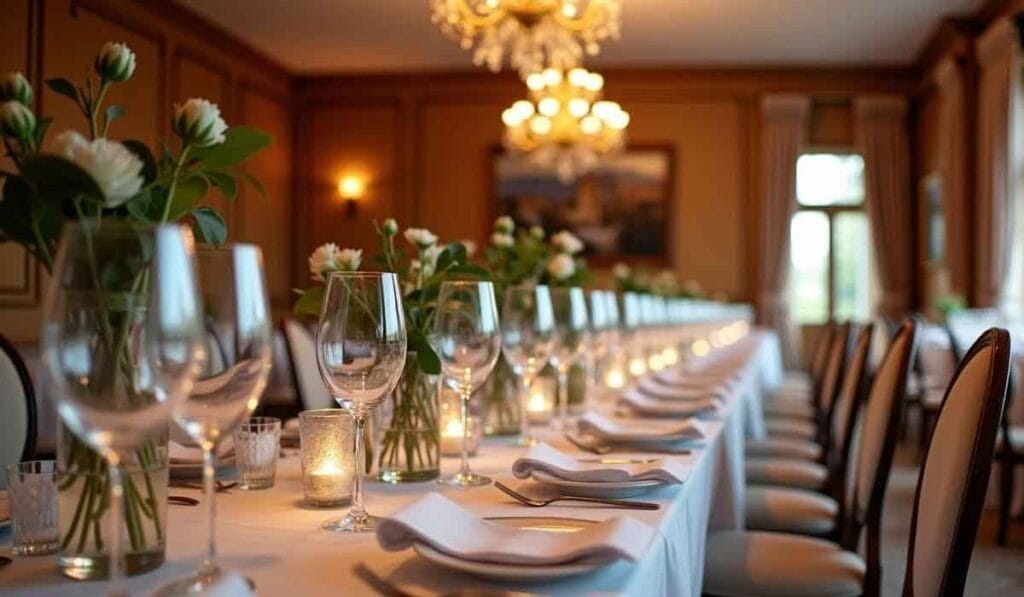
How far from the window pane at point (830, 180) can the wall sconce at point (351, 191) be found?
4.38 meters

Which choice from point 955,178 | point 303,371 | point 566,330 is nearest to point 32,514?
point 566,330

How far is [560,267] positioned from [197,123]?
166 centimetres

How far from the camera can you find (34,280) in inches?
261

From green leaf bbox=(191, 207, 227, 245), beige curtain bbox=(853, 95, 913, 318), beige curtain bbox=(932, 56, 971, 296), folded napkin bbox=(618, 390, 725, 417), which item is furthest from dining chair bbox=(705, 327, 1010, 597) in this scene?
beige curtain bbox=(853, 95, 913, 318)

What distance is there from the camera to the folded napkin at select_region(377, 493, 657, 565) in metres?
0.86

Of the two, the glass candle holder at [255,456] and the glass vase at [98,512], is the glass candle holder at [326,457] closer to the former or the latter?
the glass candle holder at [255,456]

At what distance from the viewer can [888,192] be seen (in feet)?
31.7

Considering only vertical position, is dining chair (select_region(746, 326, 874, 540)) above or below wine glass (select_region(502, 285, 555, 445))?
below

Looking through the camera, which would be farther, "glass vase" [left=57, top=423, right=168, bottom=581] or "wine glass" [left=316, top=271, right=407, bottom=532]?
"wine glass" [left=316, top=271, right=407, bottom=532]

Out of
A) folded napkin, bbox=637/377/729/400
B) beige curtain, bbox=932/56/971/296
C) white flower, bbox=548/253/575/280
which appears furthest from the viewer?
beige curtain, bbox=932/56/971/296

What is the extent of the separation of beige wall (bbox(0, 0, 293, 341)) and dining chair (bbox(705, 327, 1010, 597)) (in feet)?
13.7

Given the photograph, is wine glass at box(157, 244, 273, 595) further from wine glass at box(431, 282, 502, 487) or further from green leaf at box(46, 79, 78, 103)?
wine glass at box(431, 282, 502, 487)

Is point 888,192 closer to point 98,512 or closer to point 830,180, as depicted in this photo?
point 830,180

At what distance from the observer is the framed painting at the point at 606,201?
32.2 ft
